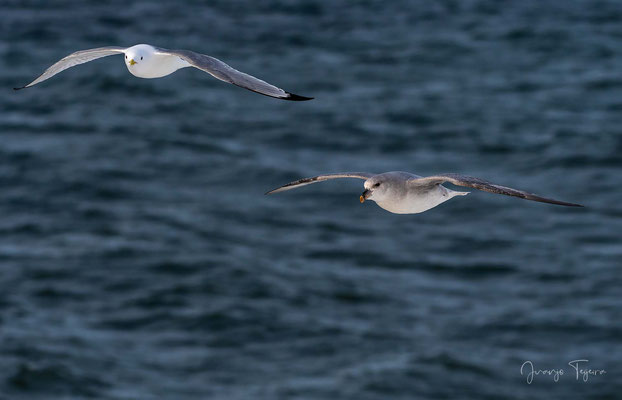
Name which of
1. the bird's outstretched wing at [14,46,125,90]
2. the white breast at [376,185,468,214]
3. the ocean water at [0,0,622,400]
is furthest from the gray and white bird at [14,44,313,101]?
the ocean water at [0,0,622,400]

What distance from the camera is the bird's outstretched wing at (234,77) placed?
8.46 meters

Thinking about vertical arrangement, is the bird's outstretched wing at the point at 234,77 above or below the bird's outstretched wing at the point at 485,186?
above

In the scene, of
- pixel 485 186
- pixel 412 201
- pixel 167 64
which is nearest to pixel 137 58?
pixel 167 64

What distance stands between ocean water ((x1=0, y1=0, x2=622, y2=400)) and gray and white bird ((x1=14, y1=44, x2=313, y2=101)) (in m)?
29.8

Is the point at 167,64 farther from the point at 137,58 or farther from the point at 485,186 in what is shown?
the point at 485,186

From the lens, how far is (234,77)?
29.8 ft

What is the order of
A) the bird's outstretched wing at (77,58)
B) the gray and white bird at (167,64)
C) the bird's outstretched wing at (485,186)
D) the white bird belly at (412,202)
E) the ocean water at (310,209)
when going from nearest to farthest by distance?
the bird's outstretched wing at (485,186) < the gray and white bird at (167,64) < the white bird belly at (412,202) < the bird's outstretched wing at (77,58) < the ocean water at (310,209)

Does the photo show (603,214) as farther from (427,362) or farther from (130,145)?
(130,145)

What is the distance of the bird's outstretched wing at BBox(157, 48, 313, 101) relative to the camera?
8.46 m

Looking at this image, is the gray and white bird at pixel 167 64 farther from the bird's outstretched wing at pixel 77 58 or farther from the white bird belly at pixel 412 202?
the white bird belly at pixel 412 202

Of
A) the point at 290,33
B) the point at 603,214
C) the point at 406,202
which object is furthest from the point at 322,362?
the point at 406,202

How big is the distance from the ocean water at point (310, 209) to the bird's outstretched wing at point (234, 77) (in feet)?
101
